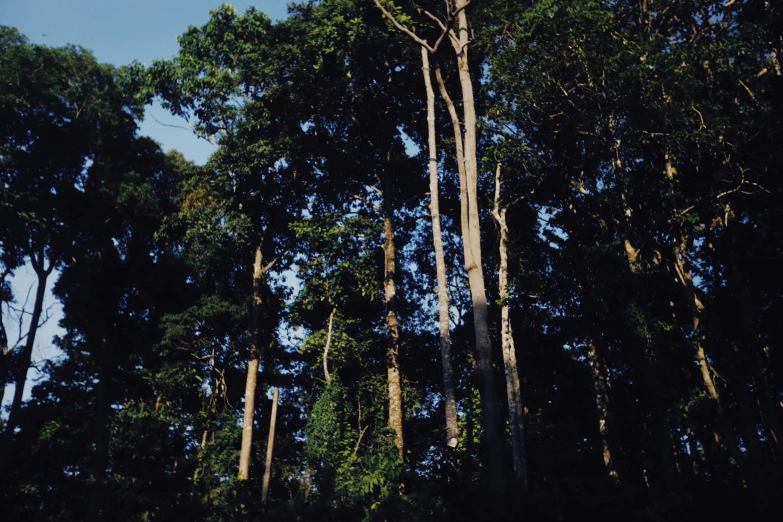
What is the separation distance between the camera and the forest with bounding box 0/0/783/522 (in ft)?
42.0

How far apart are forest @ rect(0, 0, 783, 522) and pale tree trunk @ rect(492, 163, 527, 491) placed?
0.31ft

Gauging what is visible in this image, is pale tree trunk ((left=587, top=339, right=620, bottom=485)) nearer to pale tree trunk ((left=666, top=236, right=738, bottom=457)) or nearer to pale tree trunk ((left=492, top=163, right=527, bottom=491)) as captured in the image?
pale tree trunk ((left=492, top=163, right=527, bottom=491))

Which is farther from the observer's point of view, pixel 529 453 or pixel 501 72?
pixel 501 72

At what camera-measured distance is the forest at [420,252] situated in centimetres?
1279

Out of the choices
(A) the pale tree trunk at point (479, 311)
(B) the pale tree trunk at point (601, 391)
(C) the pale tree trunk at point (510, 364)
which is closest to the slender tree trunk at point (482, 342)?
(A) the pale tree trunk at point (479, 311)

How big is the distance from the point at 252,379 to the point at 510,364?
27.3 feet

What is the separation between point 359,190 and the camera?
19562 millimetres

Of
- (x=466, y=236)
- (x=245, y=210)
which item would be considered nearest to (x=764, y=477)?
(x=466, y=236)

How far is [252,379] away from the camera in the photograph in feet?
62.8

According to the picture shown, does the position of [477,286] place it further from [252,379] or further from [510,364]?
[252,379]

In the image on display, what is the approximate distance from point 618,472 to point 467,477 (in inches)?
336

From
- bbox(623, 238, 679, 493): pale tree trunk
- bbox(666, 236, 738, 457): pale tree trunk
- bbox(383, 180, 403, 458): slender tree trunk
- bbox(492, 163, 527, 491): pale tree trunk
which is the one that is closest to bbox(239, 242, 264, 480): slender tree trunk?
bbox(383, 180, 403, 458): slender tree trunk

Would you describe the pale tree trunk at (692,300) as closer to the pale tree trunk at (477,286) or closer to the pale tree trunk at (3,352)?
the pale tree trunk at (477,286)

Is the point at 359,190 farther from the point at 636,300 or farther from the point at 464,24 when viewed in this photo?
the point at 636,300
